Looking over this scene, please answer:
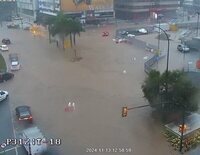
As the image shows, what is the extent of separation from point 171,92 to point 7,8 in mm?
88415

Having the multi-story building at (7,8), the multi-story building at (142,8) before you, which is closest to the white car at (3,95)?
the multi-story building at (142,8)

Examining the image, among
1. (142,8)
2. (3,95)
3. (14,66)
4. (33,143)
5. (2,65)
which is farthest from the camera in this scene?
(142,8)

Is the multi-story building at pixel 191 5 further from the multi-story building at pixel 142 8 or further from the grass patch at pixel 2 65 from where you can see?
the grass patch at pixel 2 65

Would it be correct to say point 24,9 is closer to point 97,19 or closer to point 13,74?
point 97,19

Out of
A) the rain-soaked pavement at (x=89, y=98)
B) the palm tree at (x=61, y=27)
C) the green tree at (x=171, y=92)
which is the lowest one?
the rain-soaked pavement at (x=89, y=98)

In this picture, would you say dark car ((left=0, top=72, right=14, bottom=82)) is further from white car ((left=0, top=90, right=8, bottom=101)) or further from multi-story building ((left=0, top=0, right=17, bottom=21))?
multi-story building ((left=0, top=0, right=17, bottom=21))

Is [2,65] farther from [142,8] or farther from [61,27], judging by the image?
[142,8]

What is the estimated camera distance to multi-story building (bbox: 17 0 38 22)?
89.1m

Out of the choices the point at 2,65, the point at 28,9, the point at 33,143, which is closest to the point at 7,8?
the point at 28,9

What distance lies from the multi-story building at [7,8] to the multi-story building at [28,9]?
8.44 feet

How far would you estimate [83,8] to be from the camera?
79.4 meters

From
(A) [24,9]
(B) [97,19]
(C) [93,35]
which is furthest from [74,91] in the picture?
(A) [24,9]

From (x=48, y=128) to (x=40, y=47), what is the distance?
104 ft

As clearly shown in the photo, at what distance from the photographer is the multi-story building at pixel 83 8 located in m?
77.8
